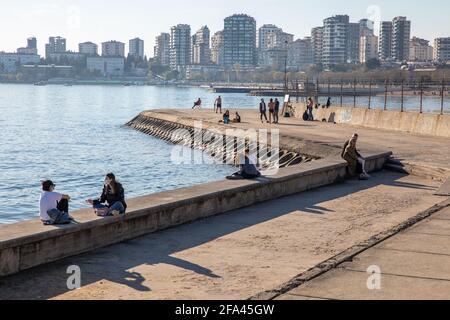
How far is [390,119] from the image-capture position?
131 feet

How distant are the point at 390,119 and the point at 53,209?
30.8 m

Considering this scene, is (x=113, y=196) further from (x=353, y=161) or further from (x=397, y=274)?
(x=353, y=161)

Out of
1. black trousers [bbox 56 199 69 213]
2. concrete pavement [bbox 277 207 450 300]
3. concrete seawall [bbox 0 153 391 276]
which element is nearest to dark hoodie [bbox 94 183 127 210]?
concrete seawall [bbox 0 153 391 276]

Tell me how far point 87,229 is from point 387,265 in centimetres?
457

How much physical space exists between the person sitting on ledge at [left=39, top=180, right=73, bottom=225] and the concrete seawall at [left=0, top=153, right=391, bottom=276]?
161 millimetres

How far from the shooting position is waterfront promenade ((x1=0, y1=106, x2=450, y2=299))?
383 inches

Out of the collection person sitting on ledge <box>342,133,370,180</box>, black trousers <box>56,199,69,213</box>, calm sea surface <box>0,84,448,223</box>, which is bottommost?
calm sea surface <box>0,84,448,223</box>

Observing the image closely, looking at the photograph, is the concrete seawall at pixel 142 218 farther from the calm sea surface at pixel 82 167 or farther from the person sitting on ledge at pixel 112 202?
the calm sea surface at pixel 82 167

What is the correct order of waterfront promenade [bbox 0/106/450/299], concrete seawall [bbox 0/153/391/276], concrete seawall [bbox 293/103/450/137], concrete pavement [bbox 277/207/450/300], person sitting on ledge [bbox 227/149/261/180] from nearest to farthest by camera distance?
concrete pavement [bbox 277/207/450/300]
waterfront promenade [bbox 0/106/450/299]
concrete seawall [bbox 0/153/391/276]
person sitting on ledge [bbox 227/149/261/180]
concrete seawall [bbox 293/103/450/137]

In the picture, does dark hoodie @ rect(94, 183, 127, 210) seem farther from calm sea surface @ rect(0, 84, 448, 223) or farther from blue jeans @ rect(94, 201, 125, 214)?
calm sea surface @ rect(0, 84, 448, 223)

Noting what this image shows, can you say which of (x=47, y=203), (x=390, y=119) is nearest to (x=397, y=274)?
(x=47, y=203)

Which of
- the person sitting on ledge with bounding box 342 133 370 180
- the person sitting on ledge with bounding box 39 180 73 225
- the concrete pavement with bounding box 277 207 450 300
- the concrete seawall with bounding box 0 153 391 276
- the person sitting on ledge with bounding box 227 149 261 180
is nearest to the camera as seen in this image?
the concrete pavement with bounding box 277 207 450 300

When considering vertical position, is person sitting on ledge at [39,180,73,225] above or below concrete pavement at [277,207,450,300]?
above

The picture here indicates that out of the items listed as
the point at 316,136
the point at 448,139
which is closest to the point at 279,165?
the point at 316,136
